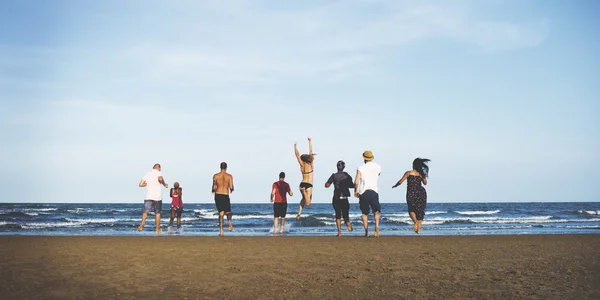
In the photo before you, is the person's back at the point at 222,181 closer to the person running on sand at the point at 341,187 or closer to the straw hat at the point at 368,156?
the person running on sand at the point at 341,187

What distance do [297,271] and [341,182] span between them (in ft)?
20.1

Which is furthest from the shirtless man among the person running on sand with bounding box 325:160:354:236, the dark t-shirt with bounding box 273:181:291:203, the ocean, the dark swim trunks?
the person running on sand with bounding box 325:160:354:236

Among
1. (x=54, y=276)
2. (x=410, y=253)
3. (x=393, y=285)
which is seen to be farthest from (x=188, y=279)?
(x=410, y=253)

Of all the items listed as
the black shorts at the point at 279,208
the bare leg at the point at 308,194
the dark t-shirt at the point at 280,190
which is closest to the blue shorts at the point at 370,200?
the bare leg at the point at 308,194

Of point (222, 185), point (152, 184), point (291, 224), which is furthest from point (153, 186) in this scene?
point (291, 224)

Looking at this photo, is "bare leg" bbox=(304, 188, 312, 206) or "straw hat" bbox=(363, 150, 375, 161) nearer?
"straw hat" bbox=(363, 150, 375, 161)

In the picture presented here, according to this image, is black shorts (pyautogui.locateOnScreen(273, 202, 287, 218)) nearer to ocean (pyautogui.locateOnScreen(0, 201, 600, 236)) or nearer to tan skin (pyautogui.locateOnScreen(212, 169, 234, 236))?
tan skin (pyautogui.locateOnScreen(212, 169, 234, 236))

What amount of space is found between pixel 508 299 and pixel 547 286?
0.98 m

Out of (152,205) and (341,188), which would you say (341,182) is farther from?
(152,205)

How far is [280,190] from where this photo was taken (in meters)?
15.1

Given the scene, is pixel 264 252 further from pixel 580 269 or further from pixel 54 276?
pixel 580 269

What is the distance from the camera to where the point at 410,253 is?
963cm

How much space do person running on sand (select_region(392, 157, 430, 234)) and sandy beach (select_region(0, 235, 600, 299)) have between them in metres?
2.21

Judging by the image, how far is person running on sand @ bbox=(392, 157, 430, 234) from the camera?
12.9m
